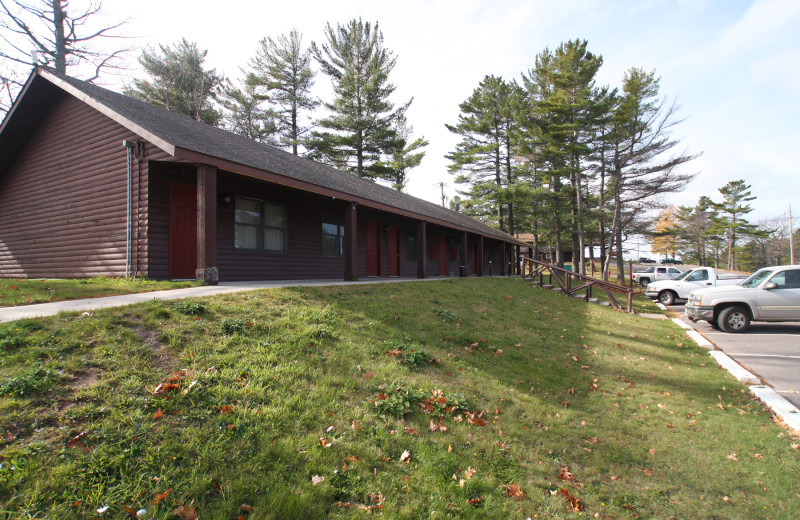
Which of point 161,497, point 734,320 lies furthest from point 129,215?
point 734,320

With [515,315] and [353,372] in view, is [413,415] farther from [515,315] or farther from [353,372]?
[515,315]

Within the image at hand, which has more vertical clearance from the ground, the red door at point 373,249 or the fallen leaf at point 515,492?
the red door at point 373,249

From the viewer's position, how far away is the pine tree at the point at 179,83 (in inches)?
987

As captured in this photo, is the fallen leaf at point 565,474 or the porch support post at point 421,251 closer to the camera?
the fallen leaf at point 565,474

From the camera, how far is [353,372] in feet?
13.9

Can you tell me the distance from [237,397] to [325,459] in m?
0.99

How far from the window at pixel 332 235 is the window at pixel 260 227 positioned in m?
1.71

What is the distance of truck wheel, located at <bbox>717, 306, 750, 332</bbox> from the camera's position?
10.8 metres

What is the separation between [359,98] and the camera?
28469 mm

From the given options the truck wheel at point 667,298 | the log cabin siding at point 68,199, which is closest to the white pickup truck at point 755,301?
the truck wheel at point 667,298

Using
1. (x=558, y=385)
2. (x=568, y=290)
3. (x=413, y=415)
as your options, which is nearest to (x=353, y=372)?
(x=413, y=415)

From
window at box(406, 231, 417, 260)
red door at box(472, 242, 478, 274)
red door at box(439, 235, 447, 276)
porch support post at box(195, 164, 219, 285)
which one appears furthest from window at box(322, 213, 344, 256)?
red door at box(472, 242, 478, 274)

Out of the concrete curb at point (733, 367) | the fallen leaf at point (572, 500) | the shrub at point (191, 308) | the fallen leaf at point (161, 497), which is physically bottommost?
the concrete curb at point (733, 367)

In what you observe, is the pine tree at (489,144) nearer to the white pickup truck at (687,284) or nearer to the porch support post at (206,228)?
the white pickup truck at (687,284)
